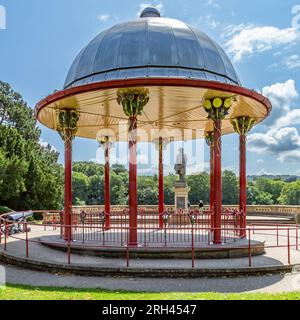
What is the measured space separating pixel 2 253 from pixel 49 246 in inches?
73.2

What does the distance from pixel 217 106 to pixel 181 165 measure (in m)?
10.5

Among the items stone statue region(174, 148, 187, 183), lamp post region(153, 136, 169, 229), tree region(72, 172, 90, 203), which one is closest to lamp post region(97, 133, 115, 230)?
lamp post region(153, 136, 169, 229)

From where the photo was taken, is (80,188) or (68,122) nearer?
(68,122)

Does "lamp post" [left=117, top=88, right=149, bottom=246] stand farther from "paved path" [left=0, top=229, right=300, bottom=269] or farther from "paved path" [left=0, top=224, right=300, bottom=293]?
"paved path" [left=0, top=224, right=300, bottom=293]

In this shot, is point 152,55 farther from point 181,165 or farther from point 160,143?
point 181,165

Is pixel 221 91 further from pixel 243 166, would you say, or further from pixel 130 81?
pixel 243 166

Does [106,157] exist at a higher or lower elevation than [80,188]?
higher

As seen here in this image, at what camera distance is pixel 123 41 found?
1531 centimetres

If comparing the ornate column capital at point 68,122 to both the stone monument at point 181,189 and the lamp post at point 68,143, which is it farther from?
the stone monument at point 181,189

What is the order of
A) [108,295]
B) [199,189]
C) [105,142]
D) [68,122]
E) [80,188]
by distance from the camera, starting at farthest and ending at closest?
[80,188]
[199,189]
[105,142]
[68,122]
[108,295]

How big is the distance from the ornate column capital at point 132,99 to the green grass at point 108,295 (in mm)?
6332

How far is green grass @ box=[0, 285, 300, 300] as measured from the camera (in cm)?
901

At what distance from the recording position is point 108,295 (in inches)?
370

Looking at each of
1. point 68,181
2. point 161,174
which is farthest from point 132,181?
point 161,174
